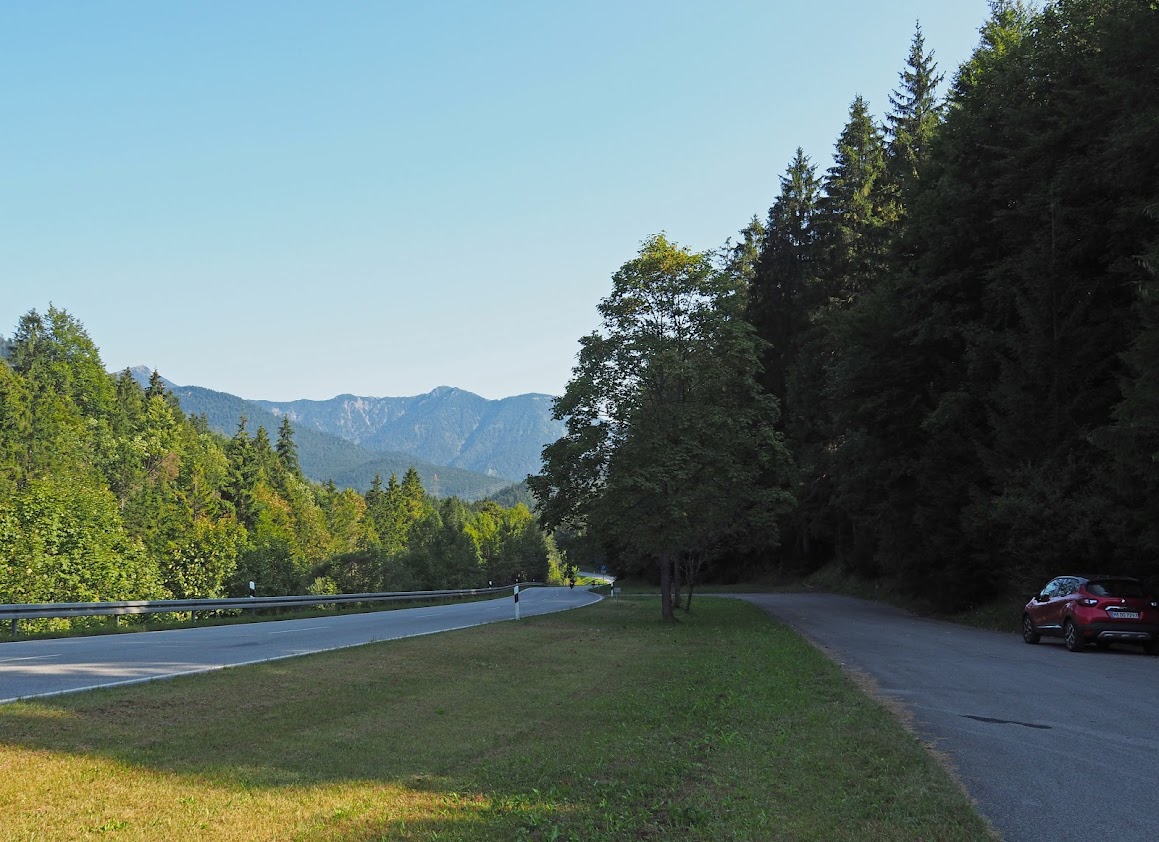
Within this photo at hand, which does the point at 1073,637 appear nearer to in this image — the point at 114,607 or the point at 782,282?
the point at 114,607

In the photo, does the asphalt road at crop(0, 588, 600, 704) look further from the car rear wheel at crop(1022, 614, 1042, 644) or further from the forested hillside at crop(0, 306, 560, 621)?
the forested hillside at crop(0, 306, 560, 621)

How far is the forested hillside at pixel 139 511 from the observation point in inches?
1937

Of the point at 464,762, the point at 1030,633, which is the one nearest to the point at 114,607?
the point at 464,762

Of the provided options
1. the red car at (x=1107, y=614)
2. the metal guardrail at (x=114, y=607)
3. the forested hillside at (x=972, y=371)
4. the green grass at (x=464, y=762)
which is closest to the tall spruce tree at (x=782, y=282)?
the forested hillside at (x=972, y=371)

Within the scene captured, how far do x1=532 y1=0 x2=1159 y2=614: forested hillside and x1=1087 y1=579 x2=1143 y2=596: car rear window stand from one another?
1623 millimetres

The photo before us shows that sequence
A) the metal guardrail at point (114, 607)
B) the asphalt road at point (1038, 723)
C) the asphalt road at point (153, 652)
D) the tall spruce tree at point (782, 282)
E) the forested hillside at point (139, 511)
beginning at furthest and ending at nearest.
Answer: the tall spruce tree at point (782, 282) < the forested hillside at point (139, 511) < the metal guardrail at point (114, 607) < the asphalt road at point (153, 652) < the asphalt road at point (1038, 723)

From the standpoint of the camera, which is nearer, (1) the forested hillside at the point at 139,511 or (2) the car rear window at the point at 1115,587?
(2) the car rear window at the point at 1115,587

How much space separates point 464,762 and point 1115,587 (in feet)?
54.2

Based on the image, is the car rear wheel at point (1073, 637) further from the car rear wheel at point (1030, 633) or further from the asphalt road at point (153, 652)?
the asphalt road at point (153, 652)

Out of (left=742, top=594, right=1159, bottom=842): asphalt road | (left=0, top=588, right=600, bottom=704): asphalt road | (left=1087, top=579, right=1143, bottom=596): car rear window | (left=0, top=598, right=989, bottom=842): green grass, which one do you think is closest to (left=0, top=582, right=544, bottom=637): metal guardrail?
(left=0, top=588, right=600, bottom=704): asphalt road

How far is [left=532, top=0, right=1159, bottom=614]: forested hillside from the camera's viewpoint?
70.6 ft

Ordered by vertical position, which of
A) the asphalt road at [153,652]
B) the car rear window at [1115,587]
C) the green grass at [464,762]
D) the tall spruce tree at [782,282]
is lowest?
the asphalt road at [153,652]

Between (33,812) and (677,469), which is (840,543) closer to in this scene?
(677,469)

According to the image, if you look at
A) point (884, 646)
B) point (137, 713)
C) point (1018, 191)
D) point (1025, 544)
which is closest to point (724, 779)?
point (137, 713)
